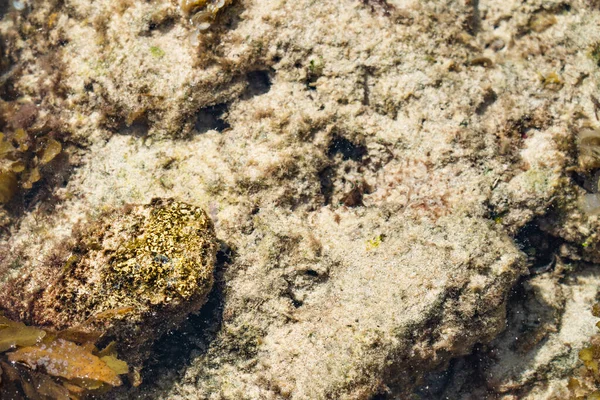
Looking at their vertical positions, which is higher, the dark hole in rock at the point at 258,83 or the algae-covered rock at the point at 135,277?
the dark hole in rock at the point at 258,83

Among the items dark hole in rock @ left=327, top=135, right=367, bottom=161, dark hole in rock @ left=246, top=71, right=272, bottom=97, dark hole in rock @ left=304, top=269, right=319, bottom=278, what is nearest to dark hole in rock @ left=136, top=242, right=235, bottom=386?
dark hole in rock @ left=304, top=269, right=319, bottom=278

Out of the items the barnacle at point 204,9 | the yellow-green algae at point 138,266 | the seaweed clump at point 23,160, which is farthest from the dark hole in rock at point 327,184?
the seaweed clump at point 23,160

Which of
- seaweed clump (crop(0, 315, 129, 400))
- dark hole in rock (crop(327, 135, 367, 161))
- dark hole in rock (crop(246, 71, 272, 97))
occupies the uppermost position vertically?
dark hole in rock (crop(246, 71, 272, 97))

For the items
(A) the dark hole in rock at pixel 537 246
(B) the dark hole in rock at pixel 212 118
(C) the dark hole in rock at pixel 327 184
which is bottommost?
(A) the dark hole in rock at pixel 537 246

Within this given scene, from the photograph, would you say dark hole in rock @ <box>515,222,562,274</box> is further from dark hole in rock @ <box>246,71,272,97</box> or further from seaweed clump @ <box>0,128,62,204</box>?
seaweed clump @ <box>0,128,62,204</box>

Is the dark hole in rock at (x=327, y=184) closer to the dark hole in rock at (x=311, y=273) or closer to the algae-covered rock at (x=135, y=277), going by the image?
Result: the dark hole in rock at (x=311, y=273)
